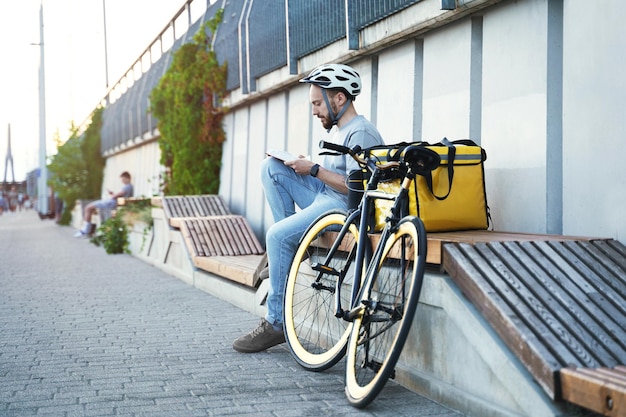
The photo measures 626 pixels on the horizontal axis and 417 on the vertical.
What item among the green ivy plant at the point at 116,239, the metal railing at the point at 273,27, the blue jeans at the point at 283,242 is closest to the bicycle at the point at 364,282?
the blue jeans at the point at 283,242

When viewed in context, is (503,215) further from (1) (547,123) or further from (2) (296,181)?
(2) (296,181)

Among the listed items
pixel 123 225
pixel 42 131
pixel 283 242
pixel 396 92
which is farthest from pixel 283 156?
pixel 42 131

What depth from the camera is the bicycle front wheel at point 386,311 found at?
3658 mm

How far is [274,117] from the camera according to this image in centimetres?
1014

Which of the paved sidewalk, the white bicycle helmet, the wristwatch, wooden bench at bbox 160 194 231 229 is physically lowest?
the paved sidewalk

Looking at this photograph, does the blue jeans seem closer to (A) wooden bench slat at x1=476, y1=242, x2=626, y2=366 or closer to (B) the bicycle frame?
(B) the bicycle frame

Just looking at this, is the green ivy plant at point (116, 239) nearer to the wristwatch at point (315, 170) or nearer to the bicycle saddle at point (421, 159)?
the wristwatch at point (315, 170)

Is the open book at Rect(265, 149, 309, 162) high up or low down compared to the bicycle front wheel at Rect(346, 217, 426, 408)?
up

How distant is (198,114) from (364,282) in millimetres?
8547

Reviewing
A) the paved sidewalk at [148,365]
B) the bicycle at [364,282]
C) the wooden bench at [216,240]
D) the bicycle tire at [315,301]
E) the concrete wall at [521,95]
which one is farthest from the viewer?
the wooden bench at [216,240]

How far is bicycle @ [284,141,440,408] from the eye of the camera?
3.88 metres

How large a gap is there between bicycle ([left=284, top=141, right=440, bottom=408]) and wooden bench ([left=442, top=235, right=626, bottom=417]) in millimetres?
279

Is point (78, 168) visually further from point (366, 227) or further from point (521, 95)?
point (366, 227)

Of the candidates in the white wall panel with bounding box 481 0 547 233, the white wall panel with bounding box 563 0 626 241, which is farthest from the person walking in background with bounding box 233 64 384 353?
the white wall panel with bounding box 563 0 626 241
